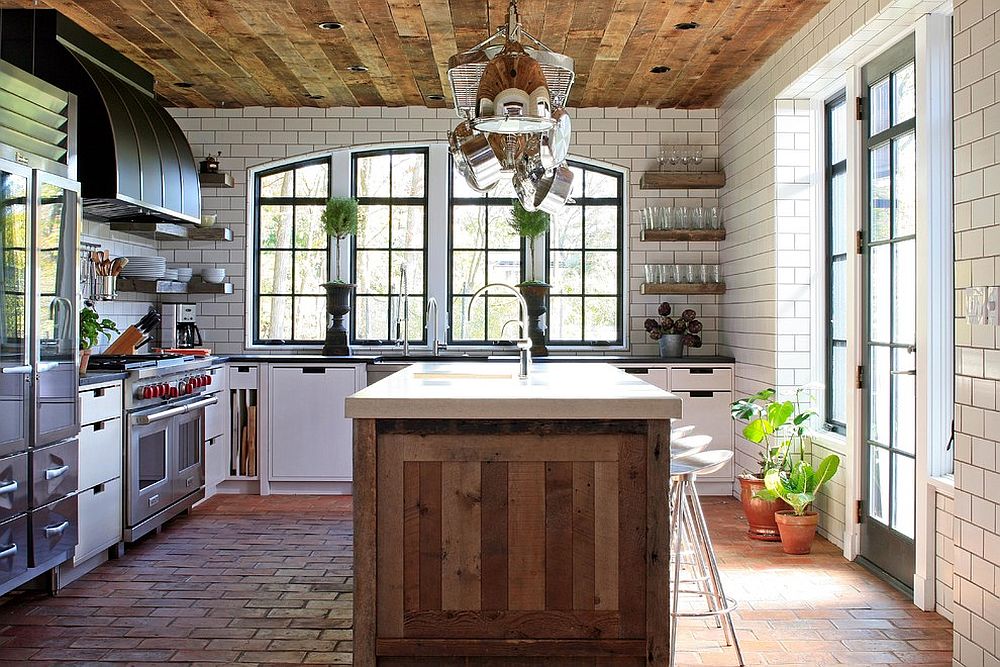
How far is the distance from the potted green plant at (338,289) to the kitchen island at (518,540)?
420cm

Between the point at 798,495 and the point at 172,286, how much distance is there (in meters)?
4.53

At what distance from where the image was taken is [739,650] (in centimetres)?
352

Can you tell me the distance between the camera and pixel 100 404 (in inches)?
189

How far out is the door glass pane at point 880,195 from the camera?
470 cm

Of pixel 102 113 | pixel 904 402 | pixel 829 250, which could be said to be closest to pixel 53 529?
pixel 102 113

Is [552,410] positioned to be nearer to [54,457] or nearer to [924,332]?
[924,332]

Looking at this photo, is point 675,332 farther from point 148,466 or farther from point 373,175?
point 148,466

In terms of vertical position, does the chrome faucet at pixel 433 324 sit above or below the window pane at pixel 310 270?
below

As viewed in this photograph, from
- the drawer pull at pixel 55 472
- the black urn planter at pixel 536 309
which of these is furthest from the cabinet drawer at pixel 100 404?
the black urn planter at pixel 536 309

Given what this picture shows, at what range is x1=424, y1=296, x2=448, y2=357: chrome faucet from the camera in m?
7.45

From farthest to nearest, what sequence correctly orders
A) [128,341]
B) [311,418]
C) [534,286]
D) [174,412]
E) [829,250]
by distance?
1. [534,286]
2. [311,418]
3. [128,341]
4. [829,250]
5. [174,412]

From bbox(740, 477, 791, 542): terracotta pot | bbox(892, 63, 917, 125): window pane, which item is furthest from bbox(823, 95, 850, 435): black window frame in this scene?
bbox(892, 63, 917, 125): window pane

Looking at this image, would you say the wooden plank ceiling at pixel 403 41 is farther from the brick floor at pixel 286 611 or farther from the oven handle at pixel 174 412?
the brick floor at pixel 286 611

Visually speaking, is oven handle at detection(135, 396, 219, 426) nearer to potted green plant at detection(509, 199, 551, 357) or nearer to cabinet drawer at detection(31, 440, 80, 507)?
cabinet drawer at detection(31, 440, 80, 507)
